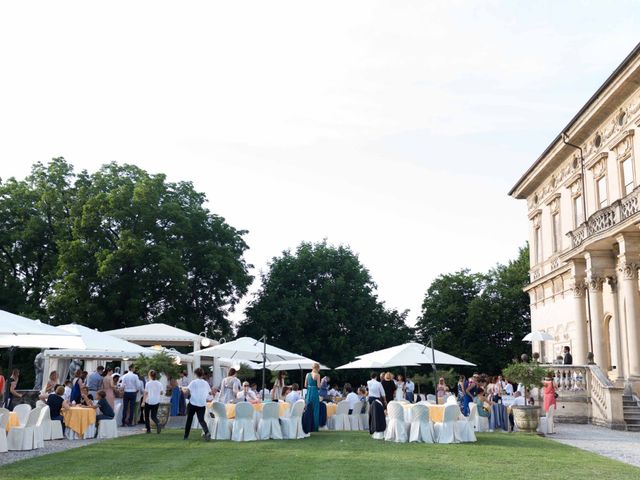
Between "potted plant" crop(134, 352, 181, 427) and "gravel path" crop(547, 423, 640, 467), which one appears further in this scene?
"potted plant" crop(134, 352, 181, 427)

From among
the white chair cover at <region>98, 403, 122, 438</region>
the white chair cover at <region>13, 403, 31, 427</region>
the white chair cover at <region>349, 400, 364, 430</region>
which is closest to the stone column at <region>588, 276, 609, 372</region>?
the white chair cover at <region>349, 400, 364, 430</region>

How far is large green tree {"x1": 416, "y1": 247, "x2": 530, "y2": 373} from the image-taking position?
47750 mm

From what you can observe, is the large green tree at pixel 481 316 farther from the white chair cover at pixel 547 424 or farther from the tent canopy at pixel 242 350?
the white chair cover at pixel 547 424

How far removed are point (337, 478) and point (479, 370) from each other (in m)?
39.5

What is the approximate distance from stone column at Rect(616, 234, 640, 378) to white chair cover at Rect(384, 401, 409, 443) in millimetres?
9990

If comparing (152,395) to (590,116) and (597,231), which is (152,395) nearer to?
(597,231)

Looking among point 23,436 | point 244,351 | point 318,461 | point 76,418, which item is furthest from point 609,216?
point 23,436

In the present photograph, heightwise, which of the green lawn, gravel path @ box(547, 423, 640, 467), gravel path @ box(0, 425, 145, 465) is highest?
gravel path @ box(547, 423, 640, 467)

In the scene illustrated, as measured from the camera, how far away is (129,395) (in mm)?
20703

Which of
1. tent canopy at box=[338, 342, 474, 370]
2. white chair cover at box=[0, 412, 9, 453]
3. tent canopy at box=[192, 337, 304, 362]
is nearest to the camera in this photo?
white chair cover at box=[0, 412, 9, 453]

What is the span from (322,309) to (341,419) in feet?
79.3

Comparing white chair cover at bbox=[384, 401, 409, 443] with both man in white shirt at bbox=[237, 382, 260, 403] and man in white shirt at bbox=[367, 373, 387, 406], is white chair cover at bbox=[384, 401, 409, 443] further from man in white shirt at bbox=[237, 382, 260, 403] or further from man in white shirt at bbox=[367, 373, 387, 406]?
man in white shirt at bbox=[237, 382, 260, 403]

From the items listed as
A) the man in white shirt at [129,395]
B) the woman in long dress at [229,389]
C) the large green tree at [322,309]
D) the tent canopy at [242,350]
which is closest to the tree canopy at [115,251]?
the large green tree at [322,309]

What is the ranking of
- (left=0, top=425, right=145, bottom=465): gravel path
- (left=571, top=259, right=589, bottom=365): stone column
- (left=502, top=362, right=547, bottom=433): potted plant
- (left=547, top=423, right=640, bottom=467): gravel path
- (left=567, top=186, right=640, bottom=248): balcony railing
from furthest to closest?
(left=571, top=259, right=589, bottom=365): stone column
(left=567, top=186, right=640, bottom=248): balcony railing
(left=502, top=362, right=547, bottom=433): potted plant
(left=547, top=423, right=640, bottom=467): gravel path
(left=0, top=425, right=145, bottom=465): gravel path
